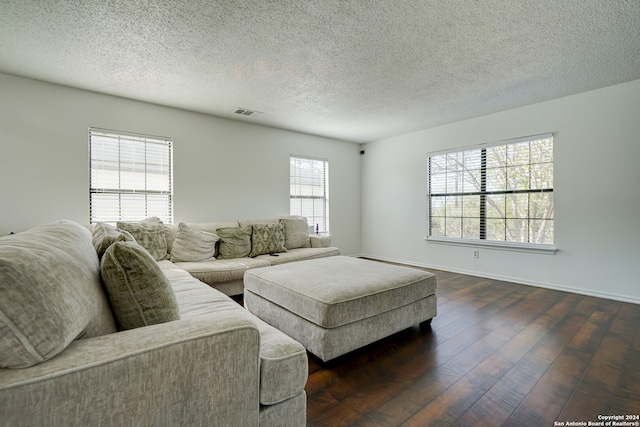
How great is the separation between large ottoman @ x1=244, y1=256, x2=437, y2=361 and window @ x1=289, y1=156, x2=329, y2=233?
2.73 metres

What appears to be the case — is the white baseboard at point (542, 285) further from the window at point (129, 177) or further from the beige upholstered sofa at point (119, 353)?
the window at point (129, 177)

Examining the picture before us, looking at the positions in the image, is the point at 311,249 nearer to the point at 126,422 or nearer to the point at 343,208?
the point at 343,208

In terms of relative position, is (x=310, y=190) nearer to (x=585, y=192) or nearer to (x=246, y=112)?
(x=246, y=112)

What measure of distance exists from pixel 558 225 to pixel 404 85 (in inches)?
109

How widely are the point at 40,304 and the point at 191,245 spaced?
280 cm

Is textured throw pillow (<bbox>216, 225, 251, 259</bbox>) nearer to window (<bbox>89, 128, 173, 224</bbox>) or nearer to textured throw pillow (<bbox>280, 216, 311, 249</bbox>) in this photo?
textured throw pillow (<bbox>280, 216, 311, 249</bbox>)

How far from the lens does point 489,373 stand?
6.05ft

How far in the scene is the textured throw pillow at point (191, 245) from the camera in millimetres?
3344

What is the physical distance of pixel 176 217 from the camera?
12.8 ft

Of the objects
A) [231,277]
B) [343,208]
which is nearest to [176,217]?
[231,277]

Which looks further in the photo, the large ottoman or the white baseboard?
the white baseboard

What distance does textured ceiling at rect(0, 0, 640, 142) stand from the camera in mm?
2023

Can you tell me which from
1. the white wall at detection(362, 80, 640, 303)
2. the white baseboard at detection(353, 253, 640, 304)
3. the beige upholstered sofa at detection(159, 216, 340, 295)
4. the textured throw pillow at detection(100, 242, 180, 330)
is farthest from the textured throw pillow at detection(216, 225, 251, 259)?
the white wall at detection(362, 80, 640, 303)

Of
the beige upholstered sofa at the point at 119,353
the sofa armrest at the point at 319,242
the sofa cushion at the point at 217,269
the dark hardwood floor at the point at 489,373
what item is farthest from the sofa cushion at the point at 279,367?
the sofa armrest at the point at 319,242
